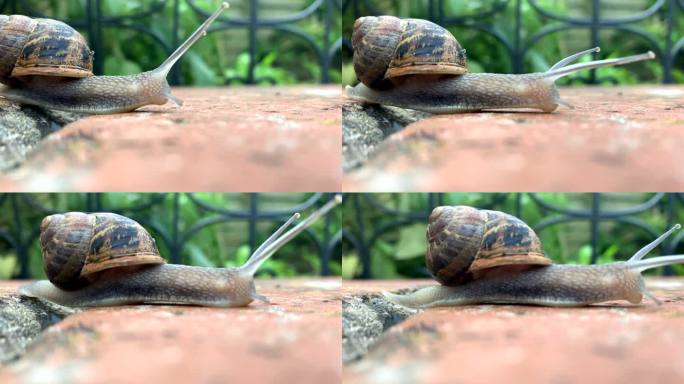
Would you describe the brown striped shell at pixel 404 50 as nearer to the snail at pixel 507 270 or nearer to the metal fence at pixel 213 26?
the snail at pixel 507 270

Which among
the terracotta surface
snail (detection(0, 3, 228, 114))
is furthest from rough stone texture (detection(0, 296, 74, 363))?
snail (detection(0, 3, 228, 114))

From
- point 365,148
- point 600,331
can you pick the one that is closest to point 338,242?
point 365,148

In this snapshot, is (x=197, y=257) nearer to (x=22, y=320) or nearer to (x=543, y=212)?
(x=22, y=320)

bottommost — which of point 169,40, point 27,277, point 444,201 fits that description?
point 27,277

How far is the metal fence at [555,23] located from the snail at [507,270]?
1.48 m

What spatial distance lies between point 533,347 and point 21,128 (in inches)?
60.3

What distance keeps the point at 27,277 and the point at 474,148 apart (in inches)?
89.8

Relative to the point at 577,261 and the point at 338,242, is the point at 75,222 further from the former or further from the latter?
the point at 577,261

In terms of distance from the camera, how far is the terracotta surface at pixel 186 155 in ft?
6.48

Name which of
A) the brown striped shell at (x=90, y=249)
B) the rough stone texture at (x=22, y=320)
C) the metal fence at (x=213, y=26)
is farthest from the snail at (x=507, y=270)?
the metal fence at (x=213, y=26)

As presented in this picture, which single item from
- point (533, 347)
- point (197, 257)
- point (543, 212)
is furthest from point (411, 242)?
point (533, 347)

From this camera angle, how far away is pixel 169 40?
355 centimetres

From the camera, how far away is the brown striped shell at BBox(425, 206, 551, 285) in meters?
2.16

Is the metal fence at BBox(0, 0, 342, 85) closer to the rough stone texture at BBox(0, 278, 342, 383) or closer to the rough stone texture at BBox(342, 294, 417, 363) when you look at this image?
the rough stone texture at BBox(342, 294, 417, 363)
